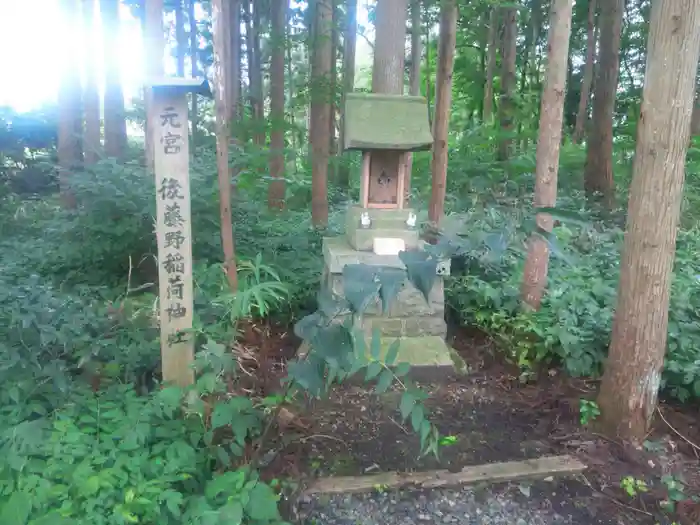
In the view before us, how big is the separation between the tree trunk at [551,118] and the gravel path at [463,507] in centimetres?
202

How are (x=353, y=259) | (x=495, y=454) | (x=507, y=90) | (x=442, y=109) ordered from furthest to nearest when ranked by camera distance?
(x=507, y=90) → (x=442, y=109) → (x=353, y=259) → (x=495, y=454)

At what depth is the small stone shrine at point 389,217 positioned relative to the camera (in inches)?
179

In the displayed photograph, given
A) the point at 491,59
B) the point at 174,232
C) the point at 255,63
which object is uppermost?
the point at 491,59

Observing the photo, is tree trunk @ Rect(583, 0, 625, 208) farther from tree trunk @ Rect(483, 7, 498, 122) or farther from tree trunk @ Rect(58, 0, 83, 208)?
tree trunk @ Rect(58, 0, 83, 208)

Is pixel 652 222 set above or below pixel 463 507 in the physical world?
above

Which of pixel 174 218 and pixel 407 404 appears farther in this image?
pixel 174 218

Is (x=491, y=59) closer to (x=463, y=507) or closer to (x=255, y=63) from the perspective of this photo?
(x=255, y=63)

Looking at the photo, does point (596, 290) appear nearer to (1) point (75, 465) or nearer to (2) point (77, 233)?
(1) point (75, 465)

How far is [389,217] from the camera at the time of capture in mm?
4848

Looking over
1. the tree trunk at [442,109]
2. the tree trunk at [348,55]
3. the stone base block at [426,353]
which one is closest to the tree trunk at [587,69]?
the tree trunk at [348,55]

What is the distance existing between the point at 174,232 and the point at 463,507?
2223 mm

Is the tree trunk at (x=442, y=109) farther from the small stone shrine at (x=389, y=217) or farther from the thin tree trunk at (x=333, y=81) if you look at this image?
the small stone shrine at (x=389, y=217)

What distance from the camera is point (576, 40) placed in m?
16.8

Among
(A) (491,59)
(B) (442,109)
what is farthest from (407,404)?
(A) (491,59)
